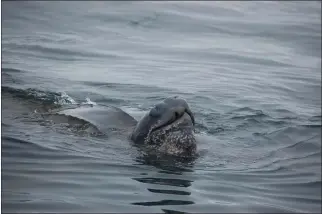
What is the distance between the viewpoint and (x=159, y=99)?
9.32 m

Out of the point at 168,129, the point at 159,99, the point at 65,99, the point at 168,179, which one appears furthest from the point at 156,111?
the point at 159,99

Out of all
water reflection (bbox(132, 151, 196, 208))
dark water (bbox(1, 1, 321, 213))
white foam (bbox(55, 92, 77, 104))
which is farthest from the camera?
white foam (bbox(55, 92, 77, 104))

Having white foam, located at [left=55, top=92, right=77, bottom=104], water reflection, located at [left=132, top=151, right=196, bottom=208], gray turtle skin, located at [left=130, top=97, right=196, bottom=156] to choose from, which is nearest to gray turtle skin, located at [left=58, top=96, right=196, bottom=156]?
gray turtle skin, located at [left=130, top=97, right=196, bottom=156]

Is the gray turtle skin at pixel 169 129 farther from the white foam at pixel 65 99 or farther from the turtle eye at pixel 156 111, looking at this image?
the white foam at pixel 65 99

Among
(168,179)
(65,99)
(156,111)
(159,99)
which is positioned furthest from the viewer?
(159,99)

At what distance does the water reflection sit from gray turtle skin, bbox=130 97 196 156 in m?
0.12

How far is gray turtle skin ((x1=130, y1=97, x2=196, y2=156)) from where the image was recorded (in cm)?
578

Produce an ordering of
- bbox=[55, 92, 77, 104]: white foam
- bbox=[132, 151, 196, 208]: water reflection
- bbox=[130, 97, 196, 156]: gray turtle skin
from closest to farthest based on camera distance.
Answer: bbox=[132, 151, 196, 208]: water reflection < bbox=[130, 97, 196, 156]: gray turtle skin < bbox=[55, 92, 77, 104]: white foam

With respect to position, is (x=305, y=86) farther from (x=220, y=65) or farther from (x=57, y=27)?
(x=57, y=27)

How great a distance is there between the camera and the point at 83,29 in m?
15.9

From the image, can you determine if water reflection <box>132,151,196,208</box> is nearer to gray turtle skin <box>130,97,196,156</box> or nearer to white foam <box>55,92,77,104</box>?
gray turtle skin <box>130,97,196,156</box>

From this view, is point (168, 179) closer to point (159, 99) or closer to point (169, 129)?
point (169, 129)

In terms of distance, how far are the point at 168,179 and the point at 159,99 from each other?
4.12 meters

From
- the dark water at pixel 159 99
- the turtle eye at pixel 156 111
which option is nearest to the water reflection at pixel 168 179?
the dark water at pixel 159 99
